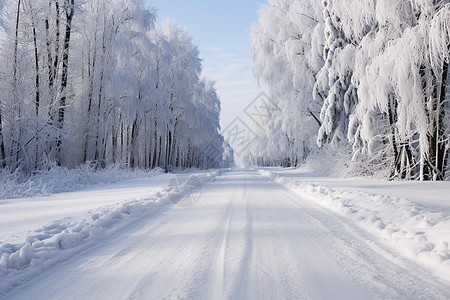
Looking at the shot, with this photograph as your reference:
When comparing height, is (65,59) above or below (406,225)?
above

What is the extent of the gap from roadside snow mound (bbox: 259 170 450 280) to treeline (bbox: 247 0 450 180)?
4.12 metres

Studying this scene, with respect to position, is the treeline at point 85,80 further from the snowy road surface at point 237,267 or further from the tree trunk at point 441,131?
the tree trunk at point 441,131

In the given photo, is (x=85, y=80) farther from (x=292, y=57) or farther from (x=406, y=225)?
(x=406, y=225)

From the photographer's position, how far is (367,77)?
10266mm

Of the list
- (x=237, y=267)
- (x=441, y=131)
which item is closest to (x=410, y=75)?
(x=441, y=131)

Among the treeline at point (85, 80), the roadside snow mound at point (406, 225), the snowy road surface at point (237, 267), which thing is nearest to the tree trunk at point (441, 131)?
the roadside snow mound at point (406, 225)

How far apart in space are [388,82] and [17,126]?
45.5 ft

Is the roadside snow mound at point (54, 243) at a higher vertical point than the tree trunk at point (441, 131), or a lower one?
lower

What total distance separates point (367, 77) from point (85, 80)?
15927mm

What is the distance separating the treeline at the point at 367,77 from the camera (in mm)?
8727

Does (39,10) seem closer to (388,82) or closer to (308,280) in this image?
(388,82)

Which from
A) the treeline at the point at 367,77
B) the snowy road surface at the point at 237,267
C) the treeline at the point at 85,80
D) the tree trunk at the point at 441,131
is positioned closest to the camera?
the snowy road surface at the point at 237,267

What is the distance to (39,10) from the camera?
13094mm

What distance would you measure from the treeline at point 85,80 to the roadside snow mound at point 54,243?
846cm
